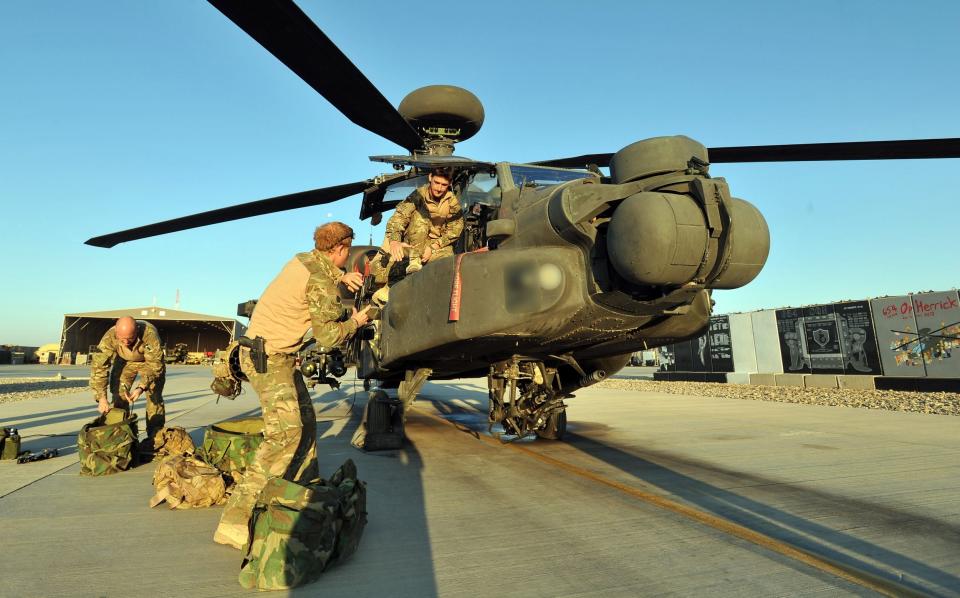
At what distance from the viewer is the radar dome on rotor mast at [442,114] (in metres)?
5.61

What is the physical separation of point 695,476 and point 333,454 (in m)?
3.43

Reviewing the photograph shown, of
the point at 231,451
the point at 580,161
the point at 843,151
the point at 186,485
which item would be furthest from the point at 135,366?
the point at 843,151

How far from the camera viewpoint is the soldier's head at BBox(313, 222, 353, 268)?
10.2 feet

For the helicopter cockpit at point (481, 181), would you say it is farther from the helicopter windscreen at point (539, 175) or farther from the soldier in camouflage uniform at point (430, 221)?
the soldier in camouflage uniform at point (430, 221)

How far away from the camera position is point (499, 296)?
3.26 metres

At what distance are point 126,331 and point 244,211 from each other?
1.70 meters

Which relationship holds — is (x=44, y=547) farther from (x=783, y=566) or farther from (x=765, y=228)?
(x=765, y=228)

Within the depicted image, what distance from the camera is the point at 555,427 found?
234 inches

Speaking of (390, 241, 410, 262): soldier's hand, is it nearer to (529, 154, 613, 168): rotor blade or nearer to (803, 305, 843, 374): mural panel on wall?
(529, 154, 613, 168): rotor blade

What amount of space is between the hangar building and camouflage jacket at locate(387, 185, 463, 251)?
36566 millimetres

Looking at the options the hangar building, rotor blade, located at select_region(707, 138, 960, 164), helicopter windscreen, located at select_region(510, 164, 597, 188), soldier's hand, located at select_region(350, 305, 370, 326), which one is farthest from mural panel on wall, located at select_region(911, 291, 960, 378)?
the hangar building

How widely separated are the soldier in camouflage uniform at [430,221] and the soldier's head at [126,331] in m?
2.72

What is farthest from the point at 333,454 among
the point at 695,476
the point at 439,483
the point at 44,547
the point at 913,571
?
the point at 913,571

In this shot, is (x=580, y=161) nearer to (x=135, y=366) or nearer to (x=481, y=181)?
(x=481, y=181)
